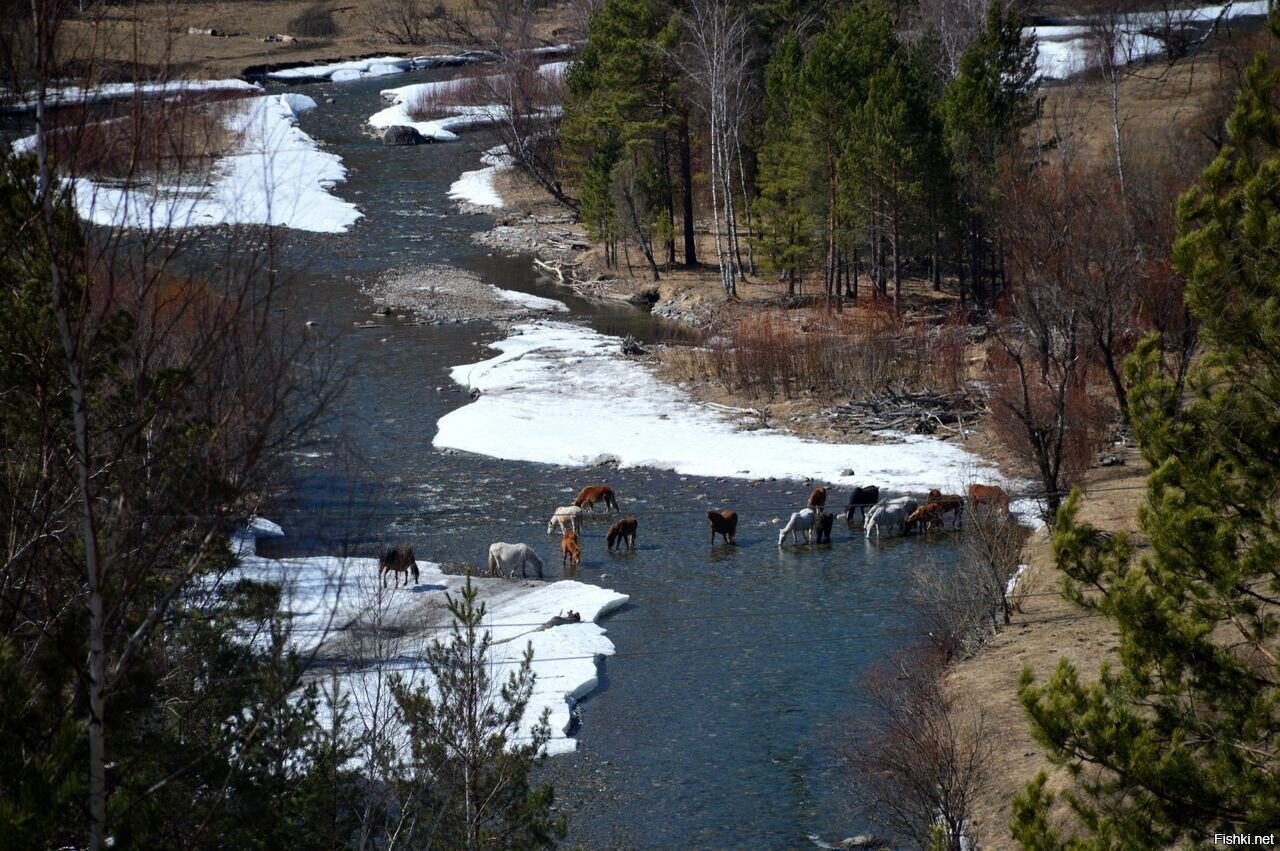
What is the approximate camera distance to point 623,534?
25141mm

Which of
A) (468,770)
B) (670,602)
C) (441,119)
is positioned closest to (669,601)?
(670,602)

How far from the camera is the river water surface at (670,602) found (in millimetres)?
15758

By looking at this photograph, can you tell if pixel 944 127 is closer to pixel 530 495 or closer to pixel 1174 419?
pixel 530 495

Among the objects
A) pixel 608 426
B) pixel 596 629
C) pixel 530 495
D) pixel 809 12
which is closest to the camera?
pixel 596 629

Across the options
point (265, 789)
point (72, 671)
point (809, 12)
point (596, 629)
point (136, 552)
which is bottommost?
point (596, 629)

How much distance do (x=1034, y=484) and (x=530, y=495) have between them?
1044 cm

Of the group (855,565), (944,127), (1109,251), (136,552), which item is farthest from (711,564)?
(944,127)

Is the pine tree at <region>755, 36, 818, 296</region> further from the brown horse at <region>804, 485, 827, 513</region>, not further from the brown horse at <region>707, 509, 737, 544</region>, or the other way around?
the brown horse at <region>707, 509, 737, 544</region>

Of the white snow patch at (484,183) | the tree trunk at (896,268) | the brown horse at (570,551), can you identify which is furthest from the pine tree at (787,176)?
the brown horse at (570,551)

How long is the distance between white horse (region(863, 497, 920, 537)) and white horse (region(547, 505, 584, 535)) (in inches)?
220

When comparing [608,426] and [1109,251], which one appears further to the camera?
[608,426]

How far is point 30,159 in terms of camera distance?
608 cm

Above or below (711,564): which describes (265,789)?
above

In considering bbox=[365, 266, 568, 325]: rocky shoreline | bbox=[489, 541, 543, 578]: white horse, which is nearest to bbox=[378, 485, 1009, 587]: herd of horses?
bbox=[489, 541, 543, 578]: white horse
